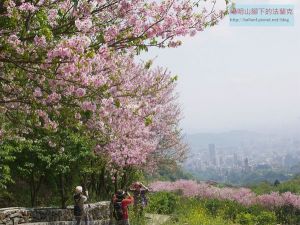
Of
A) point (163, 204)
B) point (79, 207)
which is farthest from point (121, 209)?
point (163, 204)

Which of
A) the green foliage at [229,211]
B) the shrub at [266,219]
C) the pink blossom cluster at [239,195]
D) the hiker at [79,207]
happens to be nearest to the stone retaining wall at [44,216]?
the hiker at [79,207]

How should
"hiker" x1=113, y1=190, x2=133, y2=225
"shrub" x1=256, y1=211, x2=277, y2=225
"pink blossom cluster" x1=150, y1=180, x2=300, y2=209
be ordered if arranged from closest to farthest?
"hiker" x1=113, y1=190, x2=133, y2=225
"shrub" x1=256, y1=211, x2=277, y2=225
"pink blossom cluster" x1=150, y1=180, x2=300, y2=209

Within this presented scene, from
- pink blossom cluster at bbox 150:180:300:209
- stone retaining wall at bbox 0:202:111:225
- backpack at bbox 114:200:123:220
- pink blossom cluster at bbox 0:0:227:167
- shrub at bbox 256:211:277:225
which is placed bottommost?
shrub at bbox 256:211:277:225

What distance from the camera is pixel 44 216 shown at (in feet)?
58.6

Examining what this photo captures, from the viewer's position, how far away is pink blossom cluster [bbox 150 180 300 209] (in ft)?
102

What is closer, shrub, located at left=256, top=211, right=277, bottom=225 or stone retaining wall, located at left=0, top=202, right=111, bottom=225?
stone retaining wall, located at left=0, top=202, right=111, bottom=225

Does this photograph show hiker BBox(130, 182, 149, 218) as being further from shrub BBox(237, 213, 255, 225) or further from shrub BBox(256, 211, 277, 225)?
shrub BBox(256, 211, 277, 225)

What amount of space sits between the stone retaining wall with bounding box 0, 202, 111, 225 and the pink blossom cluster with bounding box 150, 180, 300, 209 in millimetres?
13939

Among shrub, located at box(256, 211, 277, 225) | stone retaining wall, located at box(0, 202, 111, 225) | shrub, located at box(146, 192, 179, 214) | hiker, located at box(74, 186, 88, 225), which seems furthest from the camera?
shrub, located at box(146, 192, 179, 214)

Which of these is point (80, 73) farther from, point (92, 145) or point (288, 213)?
point (288, 213)

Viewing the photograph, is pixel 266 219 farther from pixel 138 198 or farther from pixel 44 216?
pixel 44 216

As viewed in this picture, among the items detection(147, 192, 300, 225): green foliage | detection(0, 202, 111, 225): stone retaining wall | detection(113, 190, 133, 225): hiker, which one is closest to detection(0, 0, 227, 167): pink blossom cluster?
detection(113, 190, 133, 225): hiker

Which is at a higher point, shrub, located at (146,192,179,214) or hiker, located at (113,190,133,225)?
hiker, located at (113,190,133,225)

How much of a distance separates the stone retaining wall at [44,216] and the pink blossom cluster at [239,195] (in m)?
13.9
